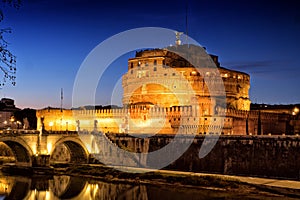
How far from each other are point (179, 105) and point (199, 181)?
1627 cm

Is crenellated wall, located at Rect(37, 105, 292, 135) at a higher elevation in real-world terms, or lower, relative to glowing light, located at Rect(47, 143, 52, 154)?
higher

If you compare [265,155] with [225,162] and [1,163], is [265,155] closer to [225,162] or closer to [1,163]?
[225,162]

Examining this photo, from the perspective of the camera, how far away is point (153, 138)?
93.9 ft

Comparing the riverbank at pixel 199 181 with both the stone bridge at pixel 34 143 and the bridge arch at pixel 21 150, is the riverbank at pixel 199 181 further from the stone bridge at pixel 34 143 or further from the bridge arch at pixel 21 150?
the bridge arch at pixel 21 150

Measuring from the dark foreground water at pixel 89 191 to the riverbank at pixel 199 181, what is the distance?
0.37m

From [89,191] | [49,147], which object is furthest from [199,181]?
[49,147]

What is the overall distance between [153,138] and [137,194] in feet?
29.1

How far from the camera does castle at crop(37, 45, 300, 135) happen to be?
33219mm

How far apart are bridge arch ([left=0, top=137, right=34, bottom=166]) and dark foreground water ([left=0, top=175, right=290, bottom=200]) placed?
2550 mm

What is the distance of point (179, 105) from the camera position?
37.4 metres

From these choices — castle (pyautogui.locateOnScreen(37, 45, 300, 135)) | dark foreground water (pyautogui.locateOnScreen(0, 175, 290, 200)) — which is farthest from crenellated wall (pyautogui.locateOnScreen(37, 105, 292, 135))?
dark foreground water (pyautogui.locateOnScreen(0, 175, 290, 200))

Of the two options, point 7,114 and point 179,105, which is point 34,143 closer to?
point 179,105

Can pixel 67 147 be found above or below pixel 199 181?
above

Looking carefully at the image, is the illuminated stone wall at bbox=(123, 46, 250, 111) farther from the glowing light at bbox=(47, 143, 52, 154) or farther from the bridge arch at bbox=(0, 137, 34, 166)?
the bridge arch at bbox=(0, 137, 34, 166)
